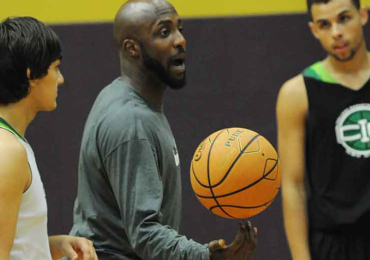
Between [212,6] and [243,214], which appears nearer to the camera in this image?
[243,214]

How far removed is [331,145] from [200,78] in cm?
221

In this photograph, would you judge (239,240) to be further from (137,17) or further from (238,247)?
(137,17)

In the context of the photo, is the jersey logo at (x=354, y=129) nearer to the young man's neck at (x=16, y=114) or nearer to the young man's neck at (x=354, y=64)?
the young man's neck at (x=354, y=64)

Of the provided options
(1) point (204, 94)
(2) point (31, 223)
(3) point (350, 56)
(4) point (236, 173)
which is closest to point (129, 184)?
(4) point (236, 173)

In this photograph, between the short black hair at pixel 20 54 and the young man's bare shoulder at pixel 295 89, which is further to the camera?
the young man's bare shoulder at pixel 295 89

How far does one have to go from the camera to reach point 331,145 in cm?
369

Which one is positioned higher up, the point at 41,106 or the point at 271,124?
the point at 41,106

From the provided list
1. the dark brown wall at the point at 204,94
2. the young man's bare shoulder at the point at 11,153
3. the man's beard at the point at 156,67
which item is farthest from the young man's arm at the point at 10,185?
the dark brown wall at the point at 204,94

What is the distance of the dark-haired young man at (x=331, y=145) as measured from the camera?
3.67 metres

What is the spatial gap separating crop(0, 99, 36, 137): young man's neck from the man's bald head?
109 cm

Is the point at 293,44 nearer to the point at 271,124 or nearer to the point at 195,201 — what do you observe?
the point at 271,124

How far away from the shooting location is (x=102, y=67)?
227 inches

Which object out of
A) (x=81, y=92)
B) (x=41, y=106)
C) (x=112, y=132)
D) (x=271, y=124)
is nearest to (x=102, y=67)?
(x=81, y=92)

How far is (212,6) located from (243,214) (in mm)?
2440
